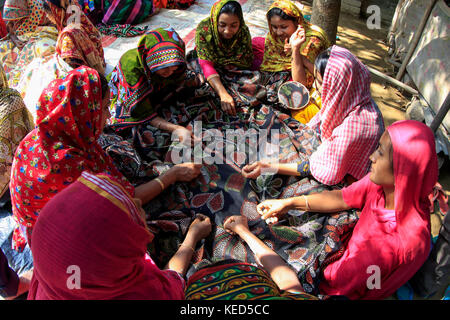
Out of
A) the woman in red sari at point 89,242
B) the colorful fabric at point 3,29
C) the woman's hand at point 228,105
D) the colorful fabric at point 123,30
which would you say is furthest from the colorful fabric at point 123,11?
the woman in red sari at point 89,242

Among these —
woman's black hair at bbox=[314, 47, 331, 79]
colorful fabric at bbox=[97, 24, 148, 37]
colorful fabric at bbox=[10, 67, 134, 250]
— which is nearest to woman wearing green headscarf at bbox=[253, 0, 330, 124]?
woman's black hair at bbox=[314, 47, 331, 79]

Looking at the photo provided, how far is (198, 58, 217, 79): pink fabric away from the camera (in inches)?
131

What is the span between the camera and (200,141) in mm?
2650

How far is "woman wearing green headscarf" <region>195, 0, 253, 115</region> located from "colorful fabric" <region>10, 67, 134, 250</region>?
158 centimetres

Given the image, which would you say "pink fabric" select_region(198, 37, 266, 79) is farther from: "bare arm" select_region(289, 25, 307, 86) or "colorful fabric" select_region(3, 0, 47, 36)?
"colorful fabric" select_region(3, 0, 47, 36)

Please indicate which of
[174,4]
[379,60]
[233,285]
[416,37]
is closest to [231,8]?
[233,285]

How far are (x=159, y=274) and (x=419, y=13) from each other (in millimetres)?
5784

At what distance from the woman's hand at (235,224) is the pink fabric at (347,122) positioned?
0.66 m

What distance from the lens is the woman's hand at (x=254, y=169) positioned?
2.33 m

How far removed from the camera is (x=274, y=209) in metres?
2.07

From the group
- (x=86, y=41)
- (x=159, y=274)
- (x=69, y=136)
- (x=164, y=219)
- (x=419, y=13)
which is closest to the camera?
(x=159, y=274)

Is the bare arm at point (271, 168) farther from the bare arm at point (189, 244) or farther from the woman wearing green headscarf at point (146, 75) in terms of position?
the woman wearing green headscarf at point (146, 75)

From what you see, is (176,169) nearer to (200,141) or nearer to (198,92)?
(200,141)

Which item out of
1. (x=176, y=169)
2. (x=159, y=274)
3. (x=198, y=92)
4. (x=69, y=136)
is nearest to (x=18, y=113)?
(x=69, y=136)
